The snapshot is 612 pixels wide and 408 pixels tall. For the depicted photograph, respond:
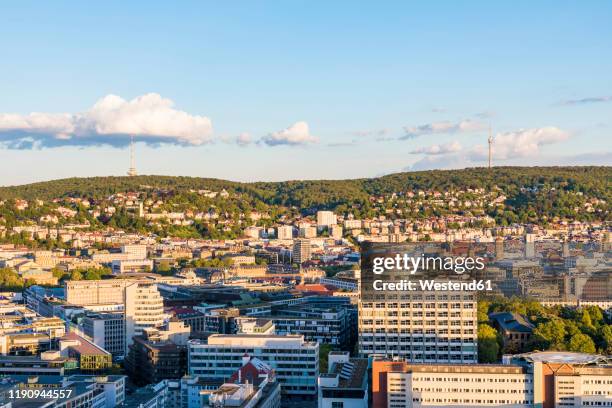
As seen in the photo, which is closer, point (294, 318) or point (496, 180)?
point (294, 318)

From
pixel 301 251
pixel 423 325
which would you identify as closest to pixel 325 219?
pixel 301 251

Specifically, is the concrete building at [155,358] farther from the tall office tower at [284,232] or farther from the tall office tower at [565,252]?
the tall office tower at [284,232]

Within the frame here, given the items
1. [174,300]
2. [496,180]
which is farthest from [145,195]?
[174,300]

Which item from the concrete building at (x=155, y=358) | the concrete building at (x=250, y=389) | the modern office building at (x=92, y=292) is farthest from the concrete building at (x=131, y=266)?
the concrete building at (x=250, y=389)

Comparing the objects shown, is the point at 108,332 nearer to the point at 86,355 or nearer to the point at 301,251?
the point at 86,355

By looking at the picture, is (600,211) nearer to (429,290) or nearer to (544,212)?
(544,212)
